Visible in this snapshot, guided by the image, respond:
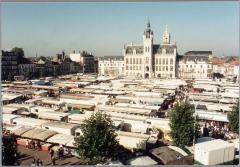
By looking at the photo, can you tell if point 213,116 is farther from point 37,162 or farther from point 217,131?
point 37,162

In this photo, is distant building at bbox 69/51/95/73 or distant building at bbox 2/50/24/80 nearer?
distant building at bbox 2/50/24/80

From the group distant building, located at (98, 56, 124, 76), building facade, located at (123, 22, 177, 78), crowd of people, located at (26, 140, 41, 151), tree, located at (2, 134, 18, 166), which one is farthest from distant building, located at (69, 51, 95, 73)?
tree, located at (2, 134, 18, 166)

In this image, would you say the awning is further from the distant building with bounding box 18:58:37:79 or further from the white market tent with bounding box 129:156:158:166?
the distant building with bounding box 18:58:37:79

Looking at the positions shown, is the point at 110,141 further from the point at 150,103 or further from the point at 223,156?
the point at 150,103

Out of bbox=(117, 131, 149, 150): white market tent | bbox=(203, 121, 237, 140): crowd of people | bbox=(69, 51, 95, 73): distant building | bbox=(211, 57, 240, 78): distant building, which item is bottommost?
bbox=(203, 121, 237, 140): crowd of people

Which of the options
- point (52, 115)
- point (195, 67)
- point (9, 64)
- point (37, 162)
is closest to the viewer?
point (37, 162)

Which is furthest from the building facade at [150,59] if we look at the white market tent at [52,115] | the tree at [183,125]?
the tree at [183,125]

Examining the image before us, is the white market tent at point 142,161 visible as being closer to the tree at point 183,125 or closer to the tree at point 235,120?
the tree at point 183,125

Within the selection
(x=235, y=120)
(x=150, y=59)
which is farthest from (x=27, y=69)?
(x=235, y=120)
